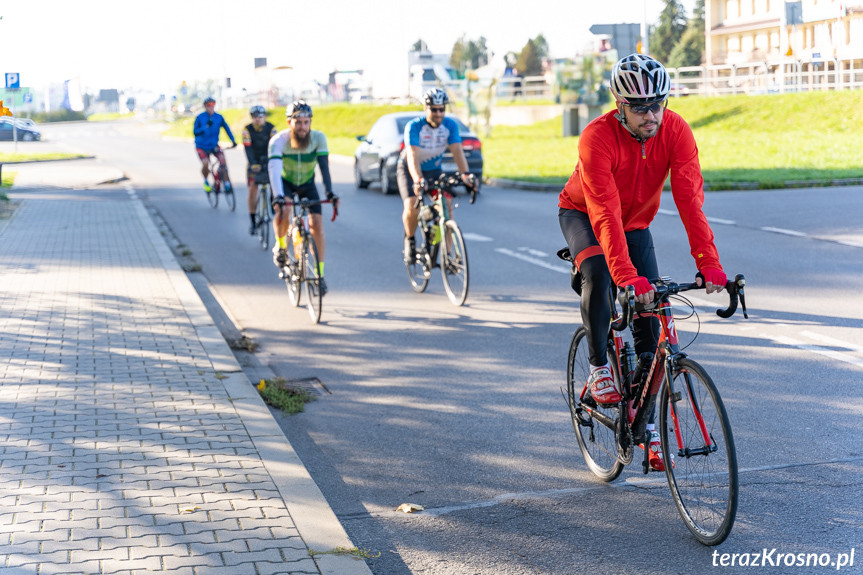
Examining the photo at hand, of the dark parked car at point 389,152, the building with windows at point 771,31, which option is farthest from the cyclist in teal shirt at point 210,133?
the building with windows at point 771,31

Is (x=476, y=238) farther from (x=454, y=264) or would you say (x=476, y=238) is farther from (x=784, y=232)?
(x=454, y=264)

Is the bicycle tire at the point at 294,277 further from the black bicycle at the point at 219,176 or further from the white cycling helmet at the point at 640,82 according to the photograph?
the black bicycle at the point at 219,176

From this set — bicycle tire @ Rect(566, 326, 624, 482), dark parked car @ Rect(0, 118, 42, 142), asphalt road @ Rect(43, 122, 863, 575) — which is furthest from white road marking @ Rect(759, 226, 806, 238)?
dark parked car @ Rect(0, 118, 42, 142)

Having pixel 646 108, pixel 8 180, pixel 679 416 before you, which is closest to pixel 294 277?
pixel 646 108

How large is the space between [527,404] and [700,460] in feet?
7.74

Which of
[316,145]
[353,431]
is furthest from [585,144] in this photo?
[316,145]

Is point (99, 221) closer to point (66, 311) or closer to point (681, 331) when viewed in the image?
point (66, 311)

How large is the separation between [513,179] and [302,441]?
1661 cm

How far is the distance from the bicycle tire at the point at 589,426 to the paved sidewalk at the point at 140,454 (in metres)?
1.34

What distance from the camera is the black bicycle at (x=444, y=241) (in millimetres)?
9734

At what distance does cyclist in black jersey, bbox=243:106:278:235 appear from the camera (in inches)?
576

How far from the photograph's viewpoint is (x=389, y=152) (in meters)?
21.6

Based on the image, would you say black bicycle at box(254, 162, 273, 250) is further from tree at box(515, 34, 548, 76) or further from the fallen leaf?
tree at box(515, 34, 548, 76)

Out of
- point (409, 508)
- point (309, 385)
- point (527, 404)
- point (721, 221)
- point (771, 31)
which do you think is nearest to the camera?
point (409, 508)
